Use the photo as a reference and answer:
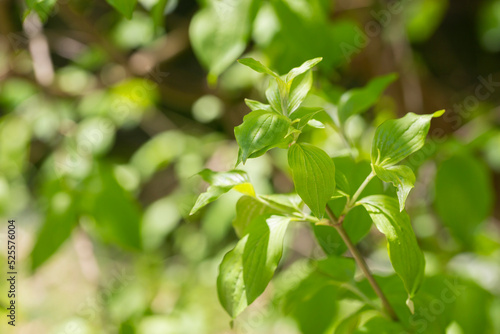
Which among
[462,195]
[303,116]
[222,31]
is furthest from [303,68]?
[462,195]

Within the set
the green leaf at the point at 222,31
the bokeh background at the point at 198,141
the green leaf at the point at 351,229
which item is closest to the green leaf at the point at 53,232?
the bokeh background at the point at 198,141

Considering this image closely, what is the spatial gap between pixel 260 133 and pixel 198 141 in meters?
0.85

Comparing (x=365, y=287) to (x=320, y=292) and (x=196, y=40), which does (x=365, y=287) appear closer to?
(x=320, y=292)

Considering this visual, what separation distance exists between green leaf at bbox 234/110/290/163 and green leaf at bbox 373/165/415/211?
0.27 feet

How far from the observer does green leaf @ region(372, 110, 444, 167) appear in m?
0.38

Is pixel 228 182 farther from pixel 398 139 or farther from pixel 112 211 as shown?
pixel 112 211

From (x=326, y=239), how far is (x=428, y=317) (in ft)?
0.39

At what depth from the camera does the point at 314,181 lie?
13.7 inches

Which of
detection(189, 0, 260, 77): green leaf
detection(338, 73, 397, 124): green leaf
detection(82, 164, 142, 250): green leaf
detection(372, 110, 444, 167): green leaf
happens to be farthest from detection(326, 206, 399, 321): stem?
detection(82, 164, 142, 250): green leaf

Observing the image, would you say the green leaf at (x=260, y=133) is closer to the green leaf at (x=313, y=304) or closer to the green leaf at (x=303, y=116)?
the green leaf at (x=303, y=116)

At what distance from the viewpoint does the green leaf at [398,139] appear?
1.24 feet

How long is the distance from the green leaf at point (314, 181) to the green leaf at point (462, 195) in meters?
0.43

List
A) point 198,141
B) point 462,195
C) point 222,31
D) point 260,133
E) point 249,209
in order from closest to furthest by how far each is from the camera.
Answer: point 260,133
point 249,209
point 222,31
point 462,195
point 198,141

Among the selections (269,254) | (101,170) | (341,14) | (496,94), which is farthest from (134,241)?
(496,94)
